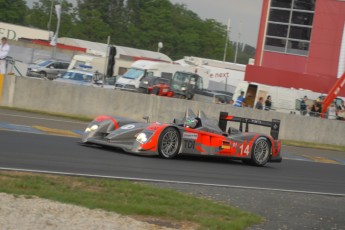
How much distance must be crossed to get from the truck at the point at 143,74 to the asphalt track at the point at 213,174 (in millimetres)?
20730

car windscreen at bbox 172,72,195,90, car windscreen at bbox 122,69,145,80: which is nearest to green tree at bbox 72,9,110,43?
car windscreen at bbox 122,69,145,80

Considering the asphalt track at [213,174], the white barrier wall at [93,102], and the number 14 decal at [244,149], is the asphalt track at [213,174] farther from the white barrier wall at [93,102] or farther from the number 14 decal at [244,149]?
the white barrier wall at [93,102]

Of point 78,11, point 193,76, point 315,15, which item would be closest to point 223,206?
point 193,76

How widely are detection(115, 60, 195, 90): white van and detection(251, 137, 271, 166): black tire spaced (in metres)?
22.6

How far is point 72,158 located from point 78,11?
9929 cm

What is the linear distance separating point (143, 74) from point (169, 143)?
26839 mm

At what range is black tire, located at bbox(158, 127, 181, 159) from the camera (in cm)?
1459

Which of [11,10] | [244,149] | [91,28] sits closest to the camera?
[244,149]

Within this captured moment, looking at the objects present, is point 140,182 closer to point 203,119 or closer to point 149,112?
point 203,119

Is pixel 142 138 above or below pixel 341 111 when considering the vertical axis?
below

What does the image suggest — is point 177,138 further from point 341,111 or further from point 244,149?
point 341,111

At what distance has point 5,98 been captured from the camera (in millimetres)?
24234

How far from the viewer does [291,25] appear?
53906mm

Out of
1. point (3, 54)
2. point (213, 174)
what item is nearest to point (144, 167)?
point (213, 174)
